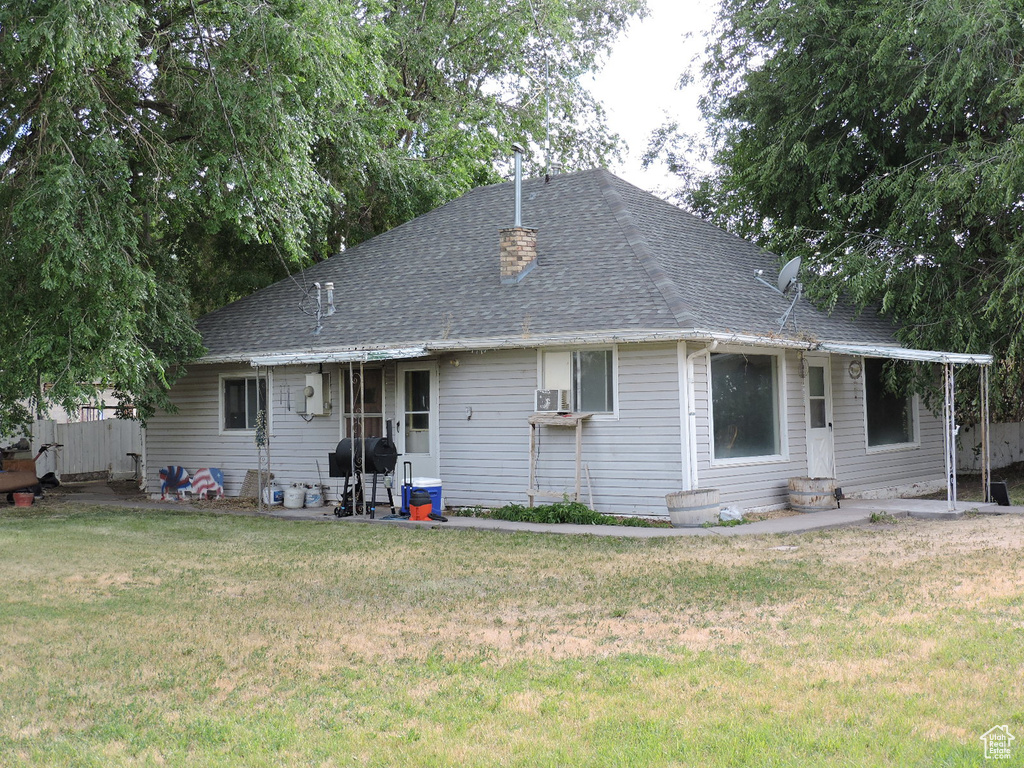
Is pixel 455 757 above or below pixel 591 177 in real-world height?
below

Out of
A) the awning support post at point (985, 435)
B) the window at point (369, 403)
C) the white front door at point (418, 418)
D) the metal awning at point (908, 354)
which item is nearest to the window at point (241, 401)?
the window at point (369, 403)

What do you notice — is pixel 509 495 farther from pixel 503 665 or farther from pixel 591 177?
pixel 503 665

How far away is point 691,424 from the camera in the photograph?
41.7ft

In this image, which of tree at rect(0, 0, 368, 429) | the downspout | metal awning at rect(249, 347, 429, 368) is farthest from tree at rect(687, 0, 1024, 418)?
tree at rect(0, 0, 368, 429)

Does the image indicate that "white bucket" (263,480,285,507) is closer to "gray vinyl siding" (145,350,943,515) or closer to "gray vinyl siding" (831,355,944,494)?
"gray vinyl siding" (145,350,943,515)

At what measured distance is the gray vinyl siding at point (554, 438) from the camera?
42.2 feet

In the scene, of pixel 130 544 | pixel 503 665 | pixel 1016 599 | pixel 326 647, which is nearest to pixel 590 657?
pixel 503 665

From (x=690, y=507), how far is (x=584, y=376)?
92.2 inches

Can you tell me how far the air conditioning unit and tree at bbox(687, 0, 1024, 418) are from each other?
17.6 feet

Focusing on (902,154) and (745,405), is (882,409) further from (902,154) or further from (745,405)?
(902,154)

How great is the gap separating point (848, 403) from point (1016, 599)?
8.50 meters

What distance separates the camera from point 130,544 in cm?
1158

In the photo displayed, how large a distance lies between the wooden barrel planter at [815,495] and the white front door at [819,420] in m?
0.88

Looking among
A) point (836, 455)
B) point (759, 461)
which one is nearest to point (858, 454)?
point (836, 455)
